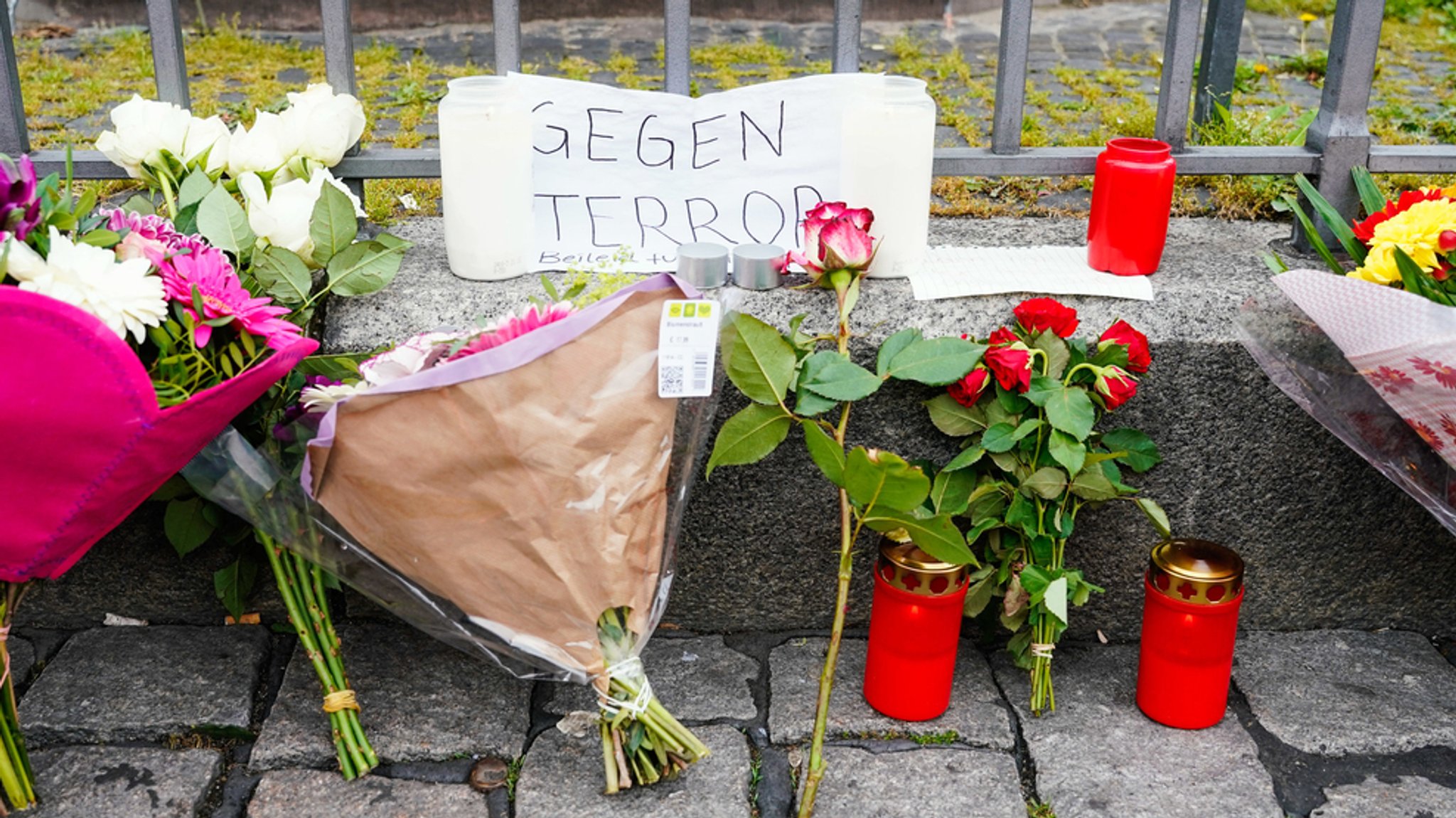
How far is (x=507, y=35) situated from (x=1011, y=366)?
978 mm

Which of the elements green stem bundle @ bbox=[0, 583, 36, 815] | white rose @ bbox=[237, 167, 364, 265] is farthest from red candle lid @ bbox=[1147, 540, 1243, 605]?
green stem bundle @ bbox=[0, 583, 36, 815]

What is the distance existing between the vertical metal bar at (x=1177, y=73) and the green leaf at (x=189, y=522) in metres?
1.64

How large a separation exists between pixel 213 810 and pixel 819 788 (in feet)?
2.64

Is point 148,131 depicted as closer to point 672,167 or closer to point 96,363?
point 96,363

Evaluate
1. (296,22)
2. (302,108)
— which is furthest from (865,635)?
(296,22)

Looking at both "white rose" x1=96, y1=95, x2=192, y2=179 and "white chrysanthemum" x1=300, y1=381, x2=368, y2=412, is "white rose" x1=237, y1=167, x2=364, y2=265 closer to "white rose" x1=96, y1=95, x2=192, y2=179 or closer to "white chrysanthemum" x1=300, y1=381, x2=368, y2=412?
"white rose" x1=96, y1=95, x2=192, y2=179

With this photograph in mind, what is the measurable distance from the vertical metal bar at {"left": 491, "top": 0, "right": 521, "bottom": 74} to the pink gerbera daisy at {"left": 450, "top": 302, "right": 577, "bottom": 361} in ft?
2.26

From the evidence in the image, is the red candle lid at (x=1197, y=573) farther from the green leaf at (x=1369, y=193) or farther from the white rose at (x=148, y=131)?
the white rose at (x=148, y=131)

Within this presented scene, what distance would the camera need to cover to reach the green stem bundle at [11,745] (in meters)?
1.67

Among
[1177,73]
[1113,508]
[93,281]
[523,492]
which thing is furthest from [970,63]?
[93,281]

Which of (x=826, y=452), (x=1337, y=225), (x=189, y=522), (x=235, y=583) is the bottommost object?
(x=235, y=583)

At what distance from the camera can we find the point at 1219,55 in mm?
3221

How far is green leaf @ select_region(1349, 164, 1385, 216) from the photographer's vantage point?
6.82 feet

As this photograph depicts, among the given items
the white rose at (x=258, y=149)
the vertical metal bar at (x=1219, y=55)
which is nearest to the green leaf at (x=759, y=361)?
the white rose at (x=258, y=149)
